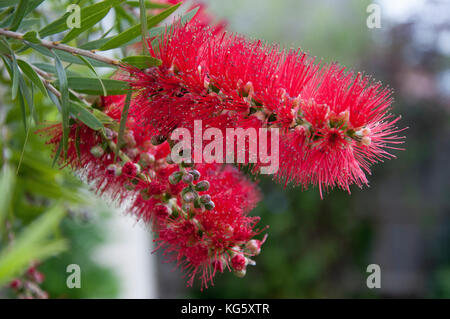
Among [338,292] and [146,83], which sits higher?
[146,83]

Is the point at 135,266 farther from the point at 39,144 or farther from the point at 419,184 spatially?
the point at 419,184

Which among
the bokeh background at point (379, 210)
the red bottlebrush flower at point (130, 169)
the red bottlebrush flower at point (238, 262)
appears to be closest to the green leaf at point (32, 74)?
the red bottlebrush flower at point (130, 169)

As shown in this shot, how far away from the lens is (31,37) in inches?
18.0

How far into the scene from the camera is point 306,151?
437 mm

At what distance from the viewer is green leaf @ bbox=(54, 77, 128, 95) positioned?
18.4 inches

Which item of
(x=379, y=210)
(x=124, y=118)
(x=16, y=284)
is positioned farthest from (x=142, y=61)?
(x=379, y=210)

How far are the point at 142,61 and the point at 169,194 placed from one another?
6.0 inches

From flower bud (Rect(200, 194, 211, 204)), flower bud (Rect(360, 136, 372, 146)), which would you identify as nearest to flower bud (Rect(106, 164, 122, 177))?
flower bud (Rect(200, 194, 211, 204))

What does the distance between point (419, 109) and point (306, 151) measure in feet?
11.4

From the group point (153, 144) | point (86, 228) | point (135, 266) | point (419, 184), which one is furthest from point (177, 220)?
point (419, 184)

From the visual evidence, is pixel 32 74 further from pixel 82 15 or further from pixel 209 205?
pixel 209 205

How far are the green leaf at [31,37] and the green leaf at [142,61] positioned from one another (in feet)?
0.34

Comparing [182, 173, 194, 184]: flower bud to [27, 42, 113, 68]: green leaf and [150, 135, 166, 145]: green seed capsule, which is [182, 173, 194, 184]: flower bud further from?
[27, 42, 113, 68]: green leaf

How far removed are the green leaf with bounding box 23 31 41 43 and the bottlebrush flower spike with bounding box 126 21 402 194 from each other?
4.3 inches
